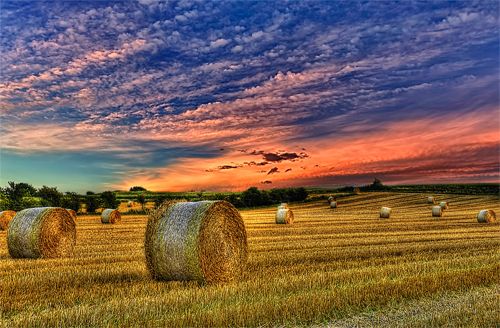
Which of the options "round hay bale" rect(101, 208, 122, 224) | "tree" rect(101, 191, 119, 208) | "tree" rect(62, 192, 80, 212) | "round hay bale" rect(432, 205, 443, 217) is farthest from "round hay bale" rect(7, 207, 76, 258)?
"tree" rect(101, 191, 119, 208)

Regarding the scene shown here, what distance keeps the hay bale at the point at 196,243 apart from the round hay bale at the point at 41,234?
5.49 metres

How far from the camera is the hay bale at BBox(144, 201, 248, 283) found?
1066 cm

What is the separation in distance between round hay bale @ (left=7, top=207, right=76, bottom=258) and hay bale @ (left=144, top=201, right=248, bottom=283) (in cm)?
549

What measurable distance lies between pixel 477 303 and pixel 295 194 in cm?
6157

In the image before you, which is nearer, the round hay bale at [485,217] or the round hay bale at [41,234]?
the round hay bale at [41,234]

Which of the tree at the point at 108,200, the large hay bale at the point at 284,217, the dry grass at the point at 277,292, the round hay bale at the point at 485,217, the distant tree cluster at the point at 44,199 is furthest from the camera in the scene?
the tree at the point at 108,200

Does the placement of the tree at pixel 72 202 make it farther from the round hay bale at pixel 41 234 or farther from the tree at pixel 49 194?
the round hay bale at pixel 41 234

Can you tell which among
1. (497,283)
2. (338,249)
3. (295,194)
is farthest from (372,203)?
(497,283)

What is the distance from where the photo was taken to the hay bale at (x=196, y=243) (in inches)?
420

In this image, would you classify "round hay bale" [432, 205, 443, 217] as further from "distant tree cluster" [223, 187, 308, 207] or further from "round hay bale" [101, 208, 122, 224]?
"distant tree cluster" [223, 187, 308, 207]

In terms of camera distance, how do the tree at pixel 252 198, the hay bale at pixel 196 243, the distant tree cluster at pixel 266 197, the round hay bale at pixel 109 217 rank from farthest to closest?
the distant tree cluster at pixel 266 197 → the tree at pixel 252 198 → the round hay bale at pixel 109 217 → the hay bale at pixel 196 243

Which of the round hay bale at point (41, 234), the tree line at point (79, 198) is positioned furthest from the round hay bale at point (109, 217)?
the round hay bale at point (41, 234)

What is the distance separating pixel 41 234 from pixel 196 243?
6712mm

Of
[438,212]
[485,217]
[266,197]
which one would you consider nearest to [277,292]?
[485,217]
